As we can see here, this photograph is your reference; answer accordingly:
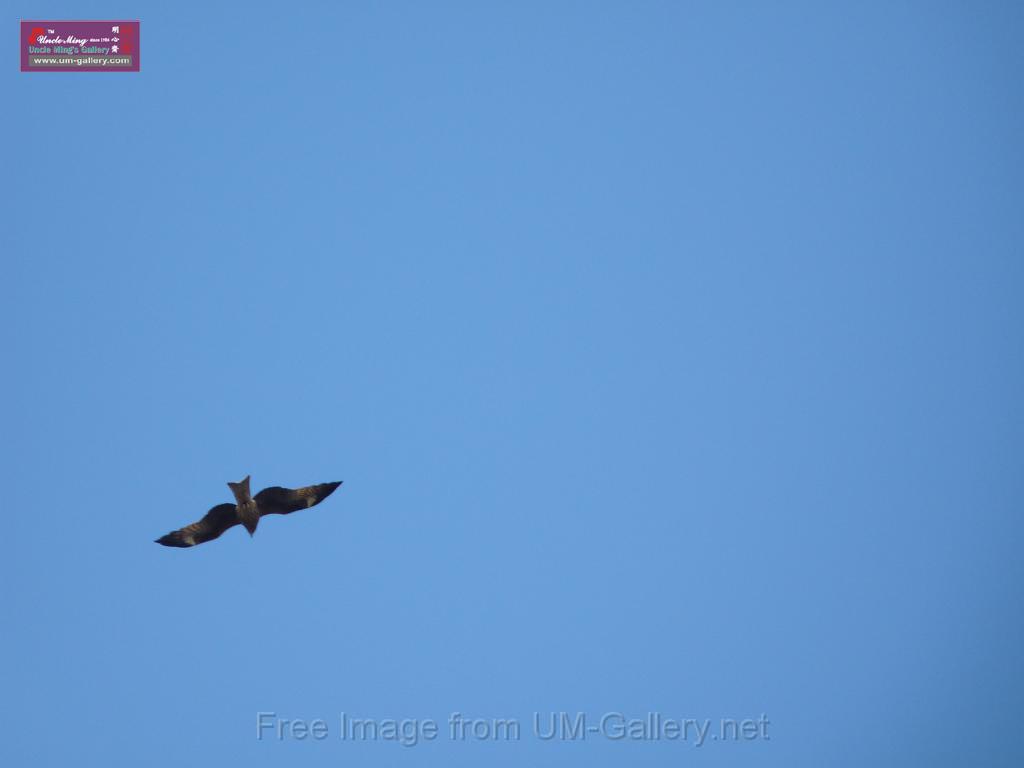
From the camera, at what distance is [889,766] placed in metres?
45.4

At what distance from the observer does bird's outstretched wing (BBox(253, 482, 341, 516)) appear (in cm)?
2011

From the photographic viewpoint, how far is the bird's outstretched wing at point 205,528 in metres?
20.1

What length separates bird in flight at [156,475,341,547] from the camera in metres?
20.0

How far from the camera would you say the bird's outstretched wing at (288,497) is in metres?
20.1

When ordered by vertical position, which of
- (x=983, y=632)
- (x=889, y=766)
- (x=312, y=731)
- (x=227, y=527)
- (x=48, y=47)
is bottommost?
(x=889, y=766)

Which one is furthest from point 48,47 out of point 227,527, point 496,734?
point 496,734

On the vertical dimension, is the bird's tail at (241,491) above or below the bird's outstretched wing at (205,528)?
above

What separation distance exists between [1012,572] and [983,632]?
117 inches

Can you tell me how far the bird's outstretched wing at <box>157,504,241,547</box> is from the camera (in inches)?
790

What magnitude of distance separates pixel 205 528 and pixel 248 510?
824 mm

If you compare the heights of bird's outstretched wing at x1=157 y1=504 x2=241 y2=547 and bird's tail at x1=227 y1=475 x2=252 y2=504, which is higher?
bird's tail at x1=227 y1=475 x2=252 y2=504

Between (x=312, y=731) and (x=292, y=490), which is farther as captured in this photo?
(x=312, y=731)

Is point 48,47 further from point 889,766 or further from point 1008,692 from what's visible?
point 1008,692

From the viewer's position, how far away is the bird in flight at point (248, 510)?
20.0 m
